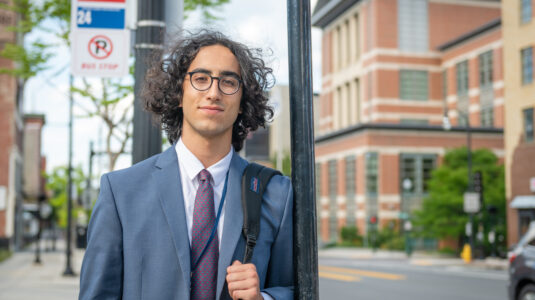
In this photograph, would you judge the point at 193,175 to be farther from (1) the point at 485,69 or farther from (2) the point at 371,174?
(1) the point at 485,69

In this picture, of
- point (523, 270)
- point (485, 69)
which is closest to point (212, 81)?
point (523, 270)

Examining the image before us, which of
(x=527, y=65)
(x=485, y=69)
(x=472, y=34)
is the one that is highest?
(x=472, y=34)

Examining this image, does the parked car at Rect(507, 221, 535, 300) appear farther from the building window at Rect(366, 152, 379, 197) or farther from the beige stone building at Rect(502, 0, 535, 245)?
the building window at Rect(366, 152, 379, 197)

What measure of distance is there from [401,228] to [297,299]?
49.9 meters

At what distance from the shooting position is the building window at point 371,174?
52934 mm

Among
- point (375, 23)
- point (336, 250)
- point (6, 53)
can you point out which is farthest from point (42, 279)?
point (375, 23)

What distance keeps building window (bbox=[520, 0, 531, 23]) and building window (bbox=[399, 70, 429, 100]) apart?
21.8 m

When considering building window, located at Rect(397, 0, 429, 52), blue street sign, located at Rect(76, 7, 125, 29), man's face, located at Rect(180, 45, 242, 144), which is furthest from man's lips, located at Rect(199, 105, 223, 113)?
building window, located at Rect(397, 0, 429, 52)

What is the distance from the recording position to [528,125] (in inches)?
1436

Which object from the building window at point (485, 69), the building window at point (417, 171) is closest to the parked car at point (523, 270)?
the building window at point (417, 171)

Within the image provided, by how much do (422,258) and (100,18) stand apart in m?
37.4

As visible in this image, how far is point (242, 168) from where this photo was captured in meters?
2.71

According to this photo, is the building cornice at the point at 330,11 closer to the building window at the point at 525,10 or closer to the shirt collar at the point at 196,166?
the building window at the point at 525,10

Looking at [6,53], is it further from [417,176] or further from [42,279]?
[417,176]
